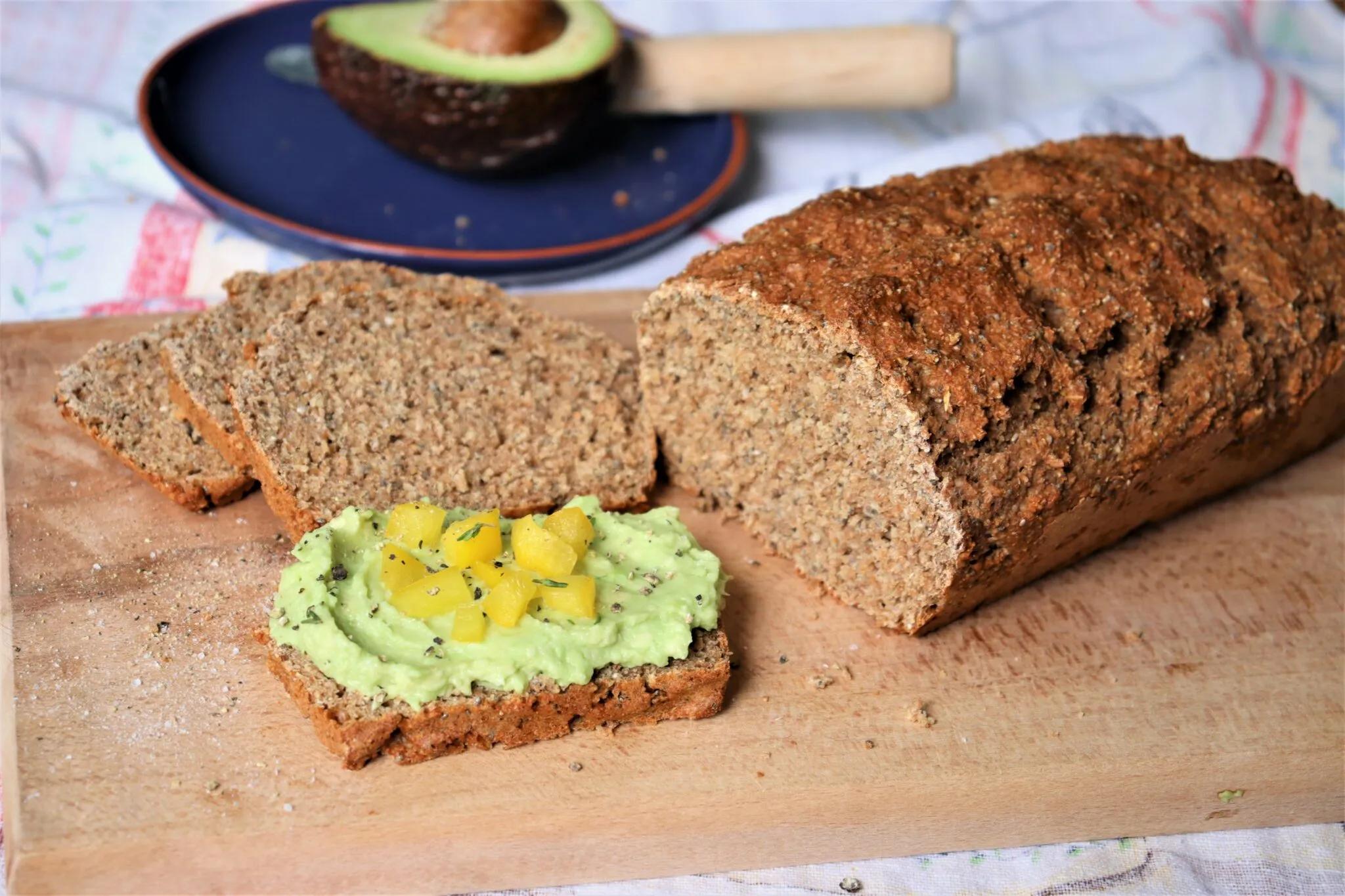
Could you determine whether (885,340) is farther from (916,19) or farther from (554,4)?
(916,19)

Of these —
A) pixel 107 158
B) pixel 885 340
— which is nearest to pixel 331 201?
pixel 107 158

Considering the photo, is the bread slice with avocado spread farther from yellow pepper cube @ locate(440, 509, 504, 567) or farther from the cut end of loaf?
the cut end of loaf

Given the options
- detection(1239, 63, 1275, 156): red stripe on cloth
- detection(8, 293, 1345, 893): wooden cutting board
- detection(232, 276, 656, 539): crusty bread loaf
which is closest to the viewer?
detection(8, 293, 1345, 893): wooden cutting board

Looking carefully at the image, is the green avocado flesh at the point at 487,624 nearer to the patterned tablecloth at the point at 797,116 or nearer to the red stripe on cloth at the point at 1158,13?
the patterned tablecloth at the point at 797,116

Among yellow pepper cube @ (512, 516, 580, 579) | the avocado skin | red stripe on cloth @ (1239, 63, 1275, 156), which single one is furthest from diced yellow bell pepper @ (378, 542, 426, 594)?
red stripe on cloth @ (1239, 63, 1275, 156)

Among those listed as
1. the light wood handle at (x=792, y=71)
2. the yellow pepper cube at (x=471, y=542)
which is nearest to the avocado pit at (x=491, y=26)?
the light wood handle at (x=792, y=71)
